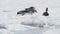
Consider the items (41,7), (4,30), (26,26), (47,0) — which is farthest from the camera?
(47,0)

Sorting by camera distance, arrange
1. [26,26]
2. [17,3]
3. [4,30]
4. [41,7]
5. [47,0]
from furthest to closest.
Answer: [47,0] → [17,3] → [41,7] → [26,26] → [4,30]

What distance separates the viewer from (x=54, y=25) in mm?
1830

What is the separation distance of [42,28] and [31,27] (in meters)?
0.12

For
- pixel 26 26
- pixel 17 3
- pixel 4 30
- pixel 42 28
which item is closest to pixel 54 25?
pixel 42 28

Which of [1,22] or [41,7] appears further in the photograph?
[41,7]

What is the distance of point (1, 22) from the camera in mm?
1821

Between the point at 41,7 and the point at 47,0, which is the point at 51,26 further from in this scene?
the point at 47,0

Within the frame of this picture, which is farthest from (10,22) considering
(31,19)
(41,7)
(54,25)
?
(41,7)

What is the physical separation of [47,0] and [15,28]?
1458 millimetres

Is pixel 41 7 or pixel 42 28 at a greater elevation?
pixel 41 7

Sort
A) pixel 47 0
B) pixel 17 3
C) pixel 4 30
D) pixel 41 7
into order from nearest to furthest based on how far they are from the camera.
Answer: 1. pixel 4 30
2. pixel 41 7
3. pixel 17 3
4. pixel 47 0

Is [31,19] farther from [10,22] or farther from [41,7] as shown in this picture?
[41,7]

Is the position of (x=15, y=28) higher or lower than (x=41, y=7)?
lower

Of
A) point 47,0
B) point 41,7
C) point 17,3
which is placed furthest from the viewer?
point 47,0
